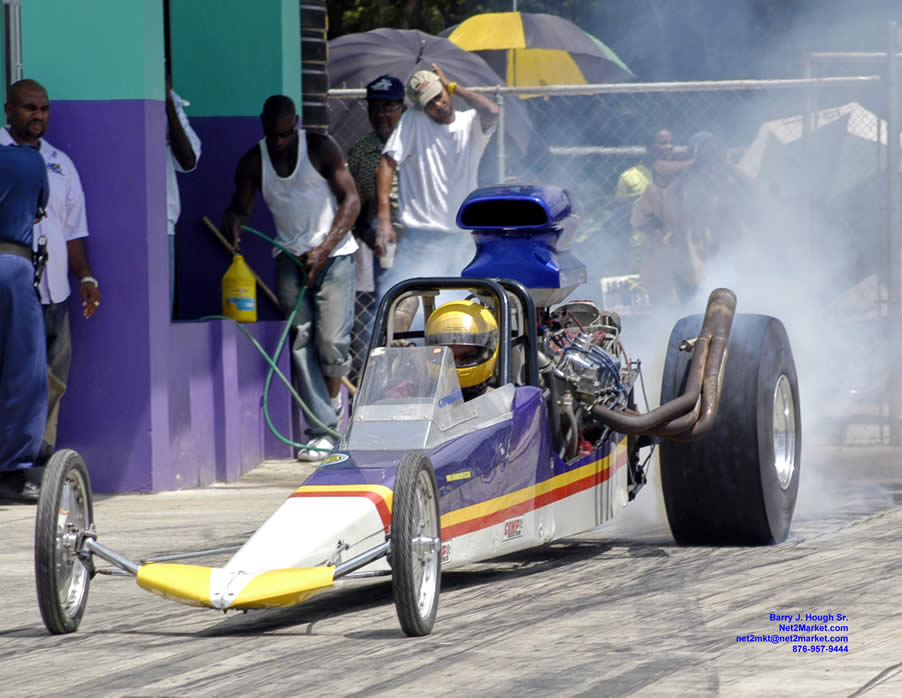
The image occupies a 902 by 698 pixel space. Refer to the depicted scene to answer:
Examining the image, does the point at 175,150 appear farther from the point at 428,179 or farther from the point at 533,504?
the point at 533,504

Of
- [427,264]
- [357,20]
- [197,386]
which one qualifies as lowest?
[197,386]

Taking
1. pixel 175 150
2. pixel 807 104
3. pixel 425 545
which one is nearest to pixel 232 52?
pixel 175 150

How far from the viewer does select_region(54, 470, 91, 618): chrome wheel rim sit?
626 centimetres

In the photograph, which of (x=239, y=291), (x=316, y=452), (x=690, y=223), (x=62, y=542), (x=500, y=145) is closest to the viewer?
(x=62, y=542)

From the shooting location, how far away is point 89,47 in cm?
1035

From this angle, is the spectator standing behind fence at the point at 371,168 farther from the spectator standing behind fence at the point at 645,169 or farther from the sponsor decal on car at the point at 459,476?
the sponsor decal on car at the point at 459,476

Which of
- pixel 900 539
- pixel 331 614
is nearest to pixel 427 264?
pixel 900 539

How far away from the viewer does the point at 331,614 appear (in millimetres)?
6633

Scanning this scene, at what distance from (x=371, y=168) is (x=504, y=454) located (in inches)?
243

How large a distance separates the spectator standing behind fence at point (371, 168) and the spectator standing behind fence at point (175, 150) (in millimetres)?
1452

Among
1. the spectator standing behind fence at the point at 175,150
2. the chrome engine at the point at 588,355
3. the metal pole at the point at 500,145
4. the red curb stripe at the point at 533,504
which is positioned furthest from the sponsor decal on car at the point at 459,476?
the metal pole at the point at 500,145

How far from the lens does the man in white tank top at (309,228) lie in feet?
39.0

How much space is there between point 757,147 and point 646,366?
232 centimetres

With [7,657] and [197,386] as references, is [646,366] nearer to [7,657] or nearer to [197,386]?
[197,386]
